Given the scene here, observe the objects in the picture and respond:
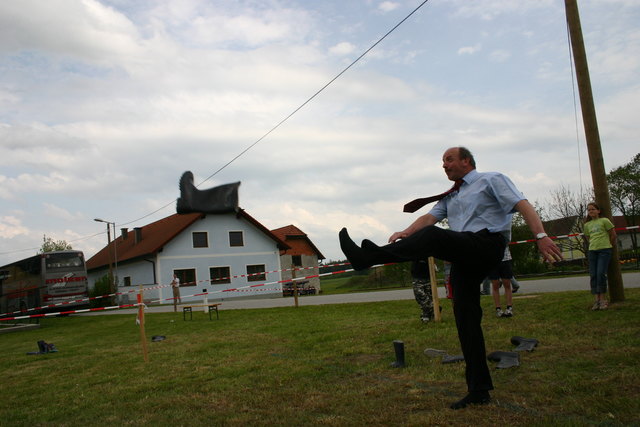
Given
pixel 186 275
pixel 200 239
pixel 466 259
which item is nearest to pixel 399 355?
pixel 466 259

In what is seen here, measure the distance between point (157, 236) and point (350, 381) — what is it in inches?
1595

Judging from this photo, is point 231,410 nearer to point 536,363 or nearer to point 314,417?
point 314,417

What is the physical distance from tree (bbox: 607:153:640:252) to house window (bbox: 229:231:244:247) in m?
33.3

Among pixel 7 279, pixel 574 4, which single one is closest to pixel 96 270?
pixel 7 279

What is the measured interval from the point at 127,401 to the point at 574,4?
8794 millimetres

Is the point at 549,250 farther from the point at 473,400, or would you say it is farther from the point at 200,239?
the point at 200,239

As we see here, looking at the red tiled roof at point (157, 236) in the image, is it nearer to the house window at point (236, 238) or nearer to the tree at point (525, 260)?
the house window at point (236, 238)

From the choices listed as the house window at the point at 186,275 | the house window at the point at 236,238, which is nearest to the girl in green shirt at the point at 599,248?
the house window at the point at 186,275

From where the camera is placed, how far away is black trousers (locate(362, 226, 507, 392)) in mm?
3295

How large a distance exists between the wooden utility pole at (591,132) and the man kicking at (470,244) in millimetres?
5183

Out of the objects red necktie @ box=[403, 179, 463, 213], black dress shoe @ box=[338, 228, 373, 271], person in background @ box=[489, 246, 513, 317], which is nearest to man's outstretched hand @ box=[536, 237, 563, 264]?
red necktie @ box=[403, 179, 463, 213]

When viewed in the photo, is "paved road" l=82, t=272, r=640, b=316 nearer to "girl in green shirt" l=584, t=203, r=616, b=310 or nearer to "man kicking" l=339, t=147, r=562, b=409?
"girl in green shirt" l=584, t=203, r=616, b=310

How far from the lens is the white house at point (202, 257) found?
39562mm

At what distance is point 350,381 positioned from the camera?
15.4 feet
